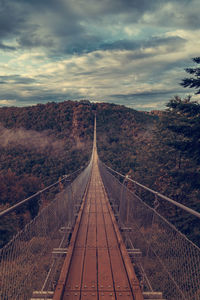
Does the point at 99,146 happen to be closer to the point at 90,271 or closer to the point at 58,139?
the point at 58,139

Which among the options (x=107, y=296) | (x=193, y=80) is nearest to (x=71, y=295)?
(x=107, y=296)

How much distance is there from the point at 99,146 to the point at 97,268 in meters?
71.6

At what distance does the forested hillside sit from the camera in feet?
47.5

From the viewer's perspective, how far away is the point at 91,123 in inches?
3713

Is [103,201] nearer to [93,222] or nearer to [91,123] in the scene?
[93,222]

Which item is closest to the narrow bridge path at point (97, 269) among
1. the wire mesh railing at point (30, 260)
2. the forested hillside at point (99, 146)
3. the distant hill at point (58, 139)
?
the wire mesh railing at point (30, 260)

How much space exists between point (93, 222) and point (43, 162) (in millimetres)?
58880

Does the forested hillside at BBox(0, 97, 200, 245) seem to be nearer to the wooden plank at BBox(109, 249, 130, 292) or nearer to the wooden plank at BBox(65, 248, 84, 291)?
the wooden plank at BBox(109, 249, 130, 292)

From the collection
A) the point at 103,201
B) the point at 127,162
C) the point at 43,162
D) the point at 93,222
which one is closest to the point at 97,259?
the point at 93,222

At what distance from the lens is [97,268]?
3.82 metres

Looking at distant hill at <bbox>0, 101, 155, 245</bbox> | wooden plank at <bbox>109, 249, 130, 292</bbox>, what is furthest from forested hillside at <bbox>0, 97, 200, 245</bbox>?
wooden plank at <bbox>109, 249, 130, 292</bbox>

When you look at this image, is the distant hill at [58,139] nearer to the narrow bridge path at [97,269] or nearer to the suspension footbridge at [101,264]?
the narrow bridge path at [97,269]

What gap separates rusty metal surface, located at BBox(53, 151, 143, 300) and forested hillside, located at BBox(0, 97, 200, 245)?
7.97m

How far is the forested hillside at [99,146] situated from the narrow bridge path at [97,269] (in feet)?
26.4
